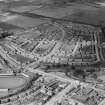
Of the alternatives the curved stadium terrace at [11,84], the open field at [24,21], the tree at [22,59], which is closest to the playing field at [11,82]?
the curved stadium terrace at [11,84]

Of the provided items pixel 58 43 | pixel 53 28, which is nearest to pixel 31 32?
pixel 53 28

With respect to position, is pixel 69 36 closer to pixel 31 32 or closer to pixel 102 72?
pixel 31 32

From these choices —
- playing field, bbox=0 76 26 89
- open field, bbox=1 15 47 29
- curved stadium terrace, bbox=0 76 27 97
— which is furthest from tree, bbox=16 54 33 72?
open field, bbox=1 15 47 29

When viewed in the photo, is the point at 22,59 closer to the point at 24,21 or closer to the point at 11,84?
the point at 11,84

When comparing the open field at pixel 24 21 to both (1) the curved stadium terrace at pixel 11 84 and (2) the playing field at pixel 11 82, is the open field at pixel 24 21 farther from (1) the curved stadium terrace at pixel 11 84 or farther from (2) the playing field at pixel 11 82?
(1) the curved stadium terrace at pixel 11 84

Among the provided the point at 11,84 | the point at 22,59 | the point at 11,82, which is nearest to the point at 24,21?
the point at 22,59

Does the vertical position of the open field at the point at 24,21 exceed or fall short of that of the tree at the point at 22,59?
it exceeds it

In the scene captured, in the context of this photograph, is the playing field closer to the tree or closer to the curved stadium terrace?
the curved stadium terrace
